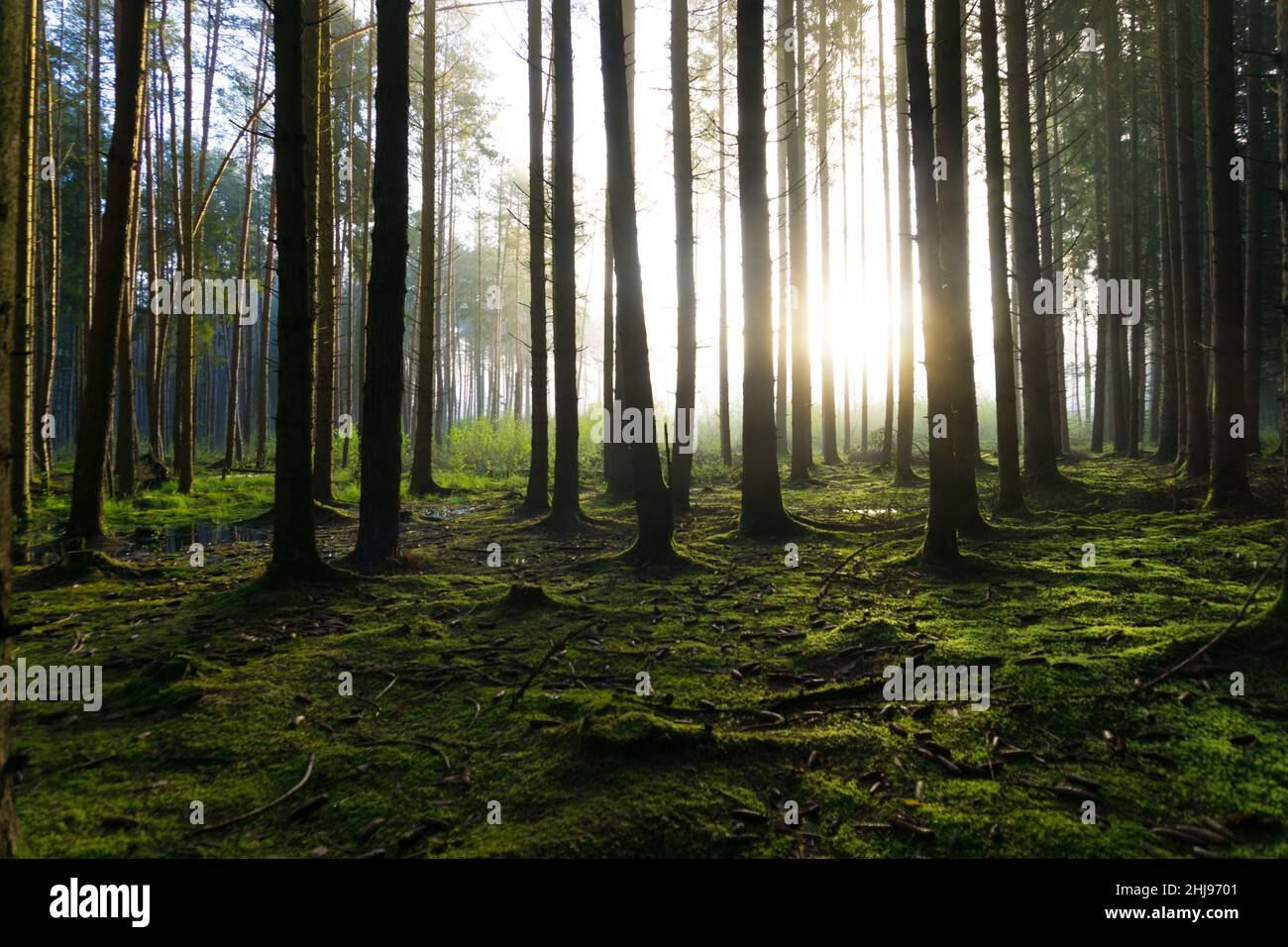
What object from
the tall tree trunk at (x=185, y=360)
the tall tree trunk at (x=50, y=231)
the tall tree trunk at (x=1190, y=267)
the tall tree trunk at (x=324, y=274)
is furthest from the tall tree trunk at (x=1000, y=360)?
the tall tree trunk at (x=185, y=360)

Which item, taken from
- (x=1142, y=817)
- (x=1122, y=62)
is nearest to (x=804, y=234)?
(x=1122, y=62)

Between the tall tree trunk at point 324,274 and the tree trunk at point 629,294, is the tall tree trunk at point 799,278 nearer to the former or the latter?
the tree trunk at point 629,294

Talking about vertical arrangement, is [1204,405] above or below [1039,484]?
above

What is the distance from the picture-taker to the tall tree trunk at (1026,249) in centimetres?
1077

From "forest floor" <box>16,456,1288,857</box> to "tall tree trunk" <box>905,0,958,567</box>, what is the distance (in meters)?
0.49

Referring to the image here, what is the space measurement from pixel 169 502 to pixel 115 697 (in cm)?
1109

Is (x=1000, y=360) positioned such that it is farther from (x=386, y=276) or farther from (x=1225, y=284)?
(x=386, y=276)

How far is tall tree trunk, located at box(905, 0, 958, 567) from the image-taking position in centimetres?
637

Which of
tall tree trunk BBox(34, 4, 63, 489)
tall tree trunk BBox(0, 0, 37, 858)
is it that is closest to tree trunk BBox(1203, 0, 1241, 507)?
tall tree trunk BBox(0, 0, 37, 858)

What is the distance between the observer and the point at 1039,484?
452 inches

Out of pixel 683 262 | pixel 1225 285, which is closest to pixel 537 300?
pixel 683 262

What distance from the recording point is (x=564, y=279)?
11.2 metres
